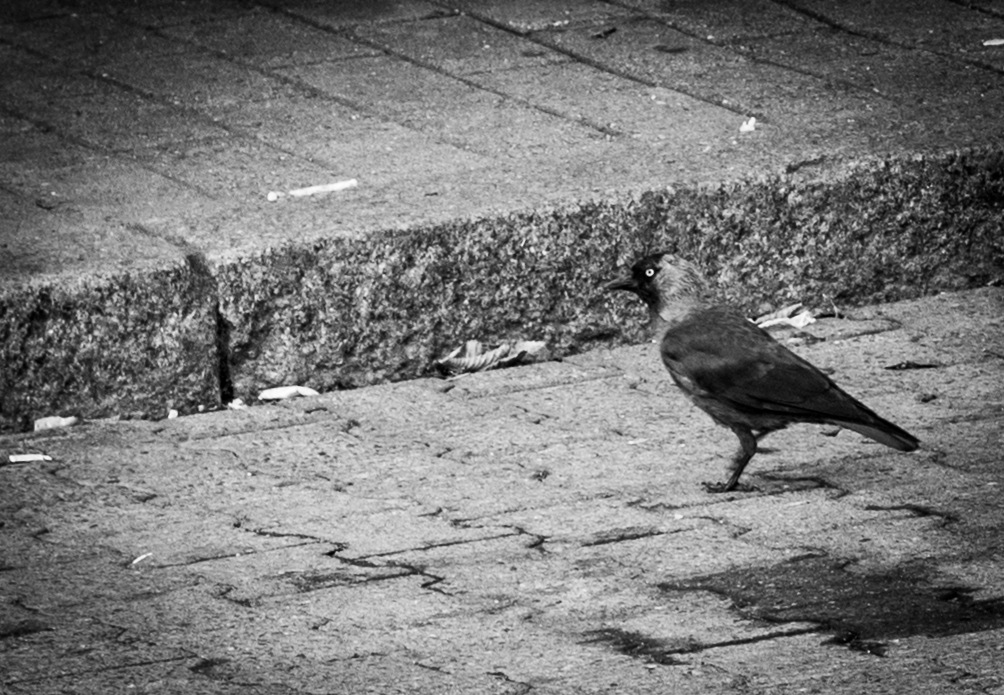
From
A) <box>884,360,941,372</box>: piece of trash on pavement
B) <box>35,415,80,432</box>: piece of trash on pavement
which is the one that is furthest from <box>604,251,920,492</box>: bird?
<box>35,415,80,432</box>: piece of trash on pavement

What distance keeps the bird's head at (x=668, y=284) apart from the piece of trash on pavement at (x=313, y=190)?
37.4 inches

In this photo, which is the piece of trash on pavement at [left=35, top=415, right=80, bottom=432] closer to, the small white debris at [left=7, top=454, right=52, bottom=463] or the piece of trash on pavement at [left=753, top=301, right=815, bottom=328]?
the small white debris at [left=7, top=454, right=52, bottom=463]

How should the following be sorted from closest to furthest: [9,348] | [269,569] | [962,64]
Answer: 1. [269,569]
2. [9,348]
3. [962,64]

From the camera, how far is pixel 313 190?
A: 5207mm

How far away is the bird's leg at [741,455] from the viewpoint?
14.2 ft

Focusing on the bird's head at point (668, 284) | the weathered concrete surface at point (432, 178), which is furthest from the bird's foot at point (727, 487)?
the weathered concrete surface at point (432, 178)

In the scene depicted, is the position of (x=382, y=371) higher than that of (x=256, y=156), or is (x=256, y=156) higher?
(x=256, y=156)

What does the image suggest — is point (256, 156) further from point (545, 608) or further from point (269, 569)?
point (545, 608)

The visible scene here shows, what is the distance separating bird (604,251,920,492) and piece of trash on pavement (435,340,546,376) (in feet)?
1.78

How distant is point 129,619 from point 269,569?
14.4 inches

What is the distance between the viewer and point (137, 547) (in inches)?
159

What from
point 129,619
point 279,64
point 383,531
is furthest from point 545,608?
point 279,64

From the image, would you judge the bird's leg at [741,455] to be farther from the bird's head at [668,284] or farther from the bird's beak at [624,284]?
the bird's beak at [624,284]

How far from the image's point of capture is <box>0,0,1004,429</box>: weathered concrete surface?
15.7ft
